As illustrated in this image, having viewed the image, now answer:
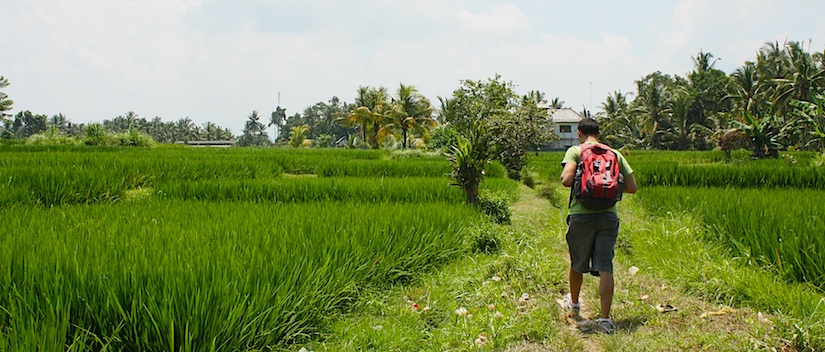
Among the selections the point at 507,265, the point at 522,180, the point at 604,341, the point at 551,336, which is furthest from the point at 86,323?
the point at 522,180

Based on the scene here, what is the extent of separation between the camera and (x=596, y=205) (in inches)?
117

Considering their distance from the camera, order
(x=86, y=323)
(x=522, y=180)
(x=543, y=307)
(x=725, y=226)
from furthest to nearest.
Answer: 1. (x=522, y=180)
2. (x=725, y=226)
3. (x=543, y=307)
4. (x=86, y=323)

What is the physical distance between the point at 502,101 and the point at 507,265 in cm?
1358

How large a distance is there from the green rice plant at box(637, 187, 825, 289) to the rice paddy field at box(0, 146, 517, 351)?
2553mm

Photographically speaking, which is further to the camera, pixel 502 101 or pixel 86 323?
pixel 502 101

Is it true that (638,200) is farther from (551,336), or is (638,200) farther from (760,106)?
(760,106)

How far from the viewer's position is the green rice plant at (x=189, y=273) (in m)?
2.12

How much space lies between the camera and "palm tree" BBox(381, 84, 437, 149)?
33.8m

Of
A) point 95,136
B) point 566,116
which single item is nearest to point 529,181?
point 95,136

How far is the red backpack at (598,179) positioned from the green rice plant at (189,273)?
5.26 feet

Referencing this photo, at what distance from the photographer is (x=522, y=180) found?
14.0m

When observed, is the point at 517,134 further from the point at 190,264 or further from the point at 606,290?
the point at 190,264

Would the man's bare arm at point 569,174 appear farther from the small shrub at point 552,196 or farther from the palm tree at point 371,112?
the palm tree at point 371,112

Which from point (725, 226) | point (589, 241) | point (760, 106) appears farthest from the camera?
point (760, 106)
